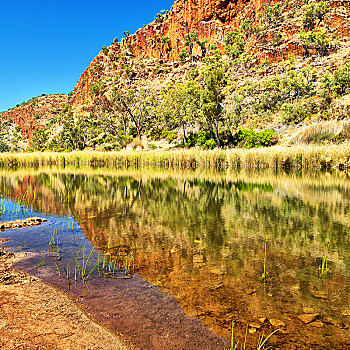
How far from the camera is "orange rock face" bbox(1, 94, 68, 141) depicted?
127m

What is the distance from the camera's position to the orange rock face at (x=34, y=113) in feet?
416

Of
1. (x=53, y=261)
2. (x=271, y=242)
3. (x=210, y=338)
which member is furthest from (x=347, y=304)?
(x=53, y=261)

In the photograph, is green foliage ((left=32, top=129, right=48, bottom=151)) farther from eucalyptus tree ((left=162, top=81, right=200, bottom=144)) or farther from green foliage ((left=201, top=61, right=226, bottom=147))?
green foliage ((left=201, top=61, right=226, bottom=147))

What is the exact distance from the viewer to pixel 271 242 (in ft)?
18.9

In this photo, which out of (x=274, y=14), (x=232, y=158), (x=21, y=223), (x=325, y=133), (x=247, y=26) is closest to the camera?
(x=21, y=223)

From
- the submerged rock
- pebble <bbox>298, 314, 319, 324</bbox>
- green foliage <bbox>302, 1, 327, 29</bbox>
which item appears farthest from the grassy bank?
green foliage <bbox>302, 1, 327, 29</bbox>

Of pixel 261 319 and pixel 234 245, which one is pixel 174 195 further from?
pixel 261 319

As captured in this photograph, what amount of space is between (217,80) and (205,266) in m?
35.2

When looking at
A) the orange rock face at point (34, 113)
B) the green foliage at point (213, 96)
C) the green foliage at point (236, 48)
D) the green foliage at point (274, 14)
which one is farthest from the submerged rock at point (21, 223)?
the orange rock face at point (34, 113)

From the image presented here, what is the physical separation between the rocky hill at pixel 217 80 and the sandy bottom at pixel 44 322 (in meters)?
30.3

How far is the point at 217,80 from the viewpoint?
3634 centimetres

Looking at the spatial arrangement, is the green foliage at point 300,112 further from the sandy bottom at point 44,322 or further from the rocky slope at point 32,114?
the rocky slope at point 32,114

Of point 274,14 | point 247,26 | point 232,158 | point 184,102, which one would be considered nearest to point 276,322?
point 232,158

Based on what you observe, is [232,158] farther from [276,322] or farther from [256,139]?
[276,322]
